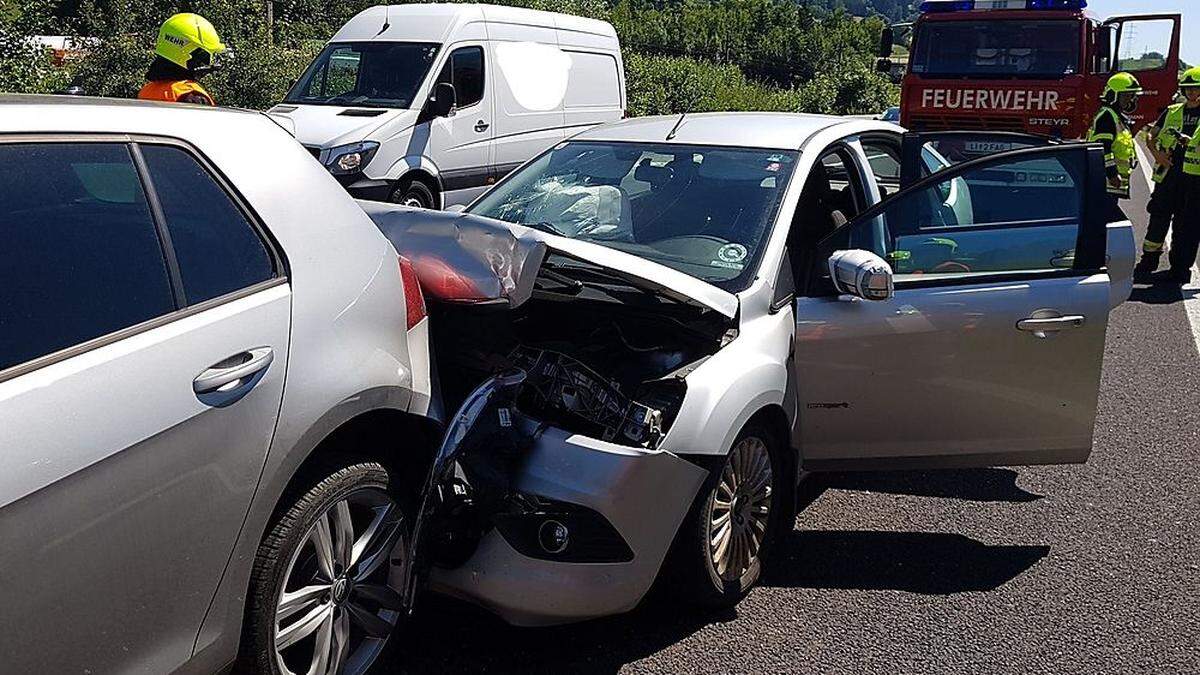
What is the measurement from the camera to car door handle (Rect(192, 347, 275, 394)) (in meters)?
2.36

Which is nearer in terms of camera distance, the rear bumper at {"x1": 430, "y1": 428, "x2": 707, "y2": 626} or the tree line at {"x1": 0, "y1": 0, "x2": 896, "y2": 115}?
the rear bumper at {"x1": 430, "y1": 428, "x2": 707, "y2": 626}

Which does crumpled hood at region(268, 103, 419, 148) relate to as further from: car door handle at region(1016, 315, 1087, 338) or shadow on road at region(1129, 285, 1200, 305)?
car door handle at region(1016, 315, 1087, 338)

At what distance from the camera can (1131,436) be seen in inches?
224

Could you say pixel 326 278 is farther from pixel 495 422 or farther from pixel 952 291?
pixel 952 291

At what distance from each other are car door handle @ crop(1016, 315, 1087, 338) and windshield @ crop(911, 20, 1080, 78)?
34.2 feet

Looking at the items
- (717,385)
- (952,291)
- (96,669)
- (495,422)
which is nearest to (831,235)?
(952,291)

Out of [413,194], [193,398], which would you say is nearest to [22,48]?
[413,194]

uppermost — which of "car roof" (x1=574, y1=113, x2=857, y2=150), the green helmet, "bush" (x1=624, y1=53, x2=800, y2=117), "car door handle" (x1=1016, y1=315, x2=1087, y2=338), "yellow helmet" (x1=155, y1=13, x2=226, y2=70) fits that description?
"yellow helmet" (x1=155, y1=13, x2=226, y2=70)

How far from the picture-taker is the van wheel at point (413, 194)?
10.4 meters

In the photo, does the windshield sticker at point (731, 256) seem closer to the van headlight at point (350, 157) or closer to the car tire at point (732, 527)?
the car tire at point (732, 527)

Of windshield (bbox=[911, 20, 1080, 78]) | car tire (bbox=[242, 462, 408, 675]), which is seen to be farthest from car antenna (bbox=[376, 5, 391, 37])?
car tire (bbox=[242, 462, 408, 675])

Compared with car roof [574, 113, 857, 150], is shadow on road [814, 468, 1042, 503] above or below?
below

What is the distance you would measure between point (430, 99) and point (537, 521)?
8056mm

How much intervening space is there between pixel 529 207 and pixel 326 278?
1.96 metres
